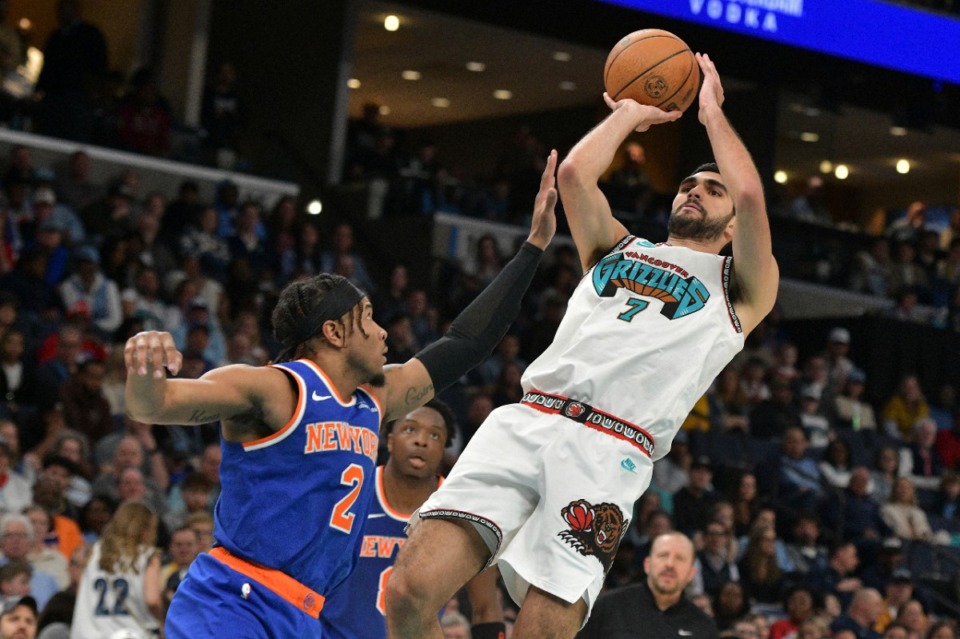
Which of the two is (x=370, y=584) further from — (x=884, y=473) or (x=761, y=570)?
(x=884, y=473)

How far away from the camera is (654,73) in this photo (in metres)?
5.61

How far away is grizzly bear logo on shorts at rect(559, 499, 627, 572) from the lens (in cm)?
491

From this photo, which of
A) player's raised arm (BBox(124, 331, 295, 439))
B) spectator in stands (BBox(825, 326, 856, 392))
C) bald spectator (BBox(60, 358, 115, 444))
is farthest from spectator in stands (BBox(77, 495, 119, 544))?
spectator in stands (BBox(825, 326, 856, 392))

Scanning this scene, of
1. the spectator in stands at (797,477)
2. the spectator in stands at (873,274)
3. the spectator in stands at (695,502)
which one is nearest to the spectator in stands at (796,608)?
the spectator in stands at (695,502)

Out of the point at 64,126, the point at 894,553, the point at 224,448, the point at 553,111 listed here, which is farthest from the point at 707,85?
the point at 553,111

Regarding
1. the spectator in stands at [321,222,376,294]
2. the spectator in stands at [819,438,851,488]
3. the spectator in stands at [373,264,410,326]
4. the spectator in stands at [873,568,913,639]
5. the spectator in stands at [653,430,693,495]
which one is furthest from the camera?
the spectator in stands at [819,438,851,488]

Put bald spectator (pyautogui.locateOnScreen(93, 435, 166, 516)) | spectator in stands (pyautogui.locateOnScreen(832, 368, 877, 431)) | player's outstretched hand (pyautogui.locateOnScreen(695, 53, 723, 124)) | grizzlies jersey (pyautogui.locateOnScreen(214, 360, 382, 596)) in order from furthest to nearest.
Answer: spectator in stands (pyautogui.locateOnScreen(832, 368, 877, 431)), bald spectator (pyautogui.locateOnScreen(93, 435, 166, 516)), player's outstretched hand (pyautogui.locateOnScreen(695, 53, 723, 124)), grizzlies jersey (pyautogui.locateOnScreen(214, 360, 382, 596))

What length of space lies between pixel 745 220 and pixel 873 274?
52.0ft

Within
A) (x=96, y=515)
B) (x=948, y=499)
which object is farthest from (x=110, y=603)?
(x=948, y=499)

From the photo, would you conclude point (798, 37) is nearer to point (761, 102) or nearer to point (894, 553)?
point (761, 102)

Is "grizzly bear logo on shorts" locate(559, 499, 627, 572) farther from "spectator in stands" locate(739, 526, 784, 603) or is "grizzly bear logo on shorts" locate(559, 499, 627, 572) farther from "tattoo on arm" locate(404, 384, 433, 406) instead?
"spectator in stands" locate(739, 526, 784, 603)

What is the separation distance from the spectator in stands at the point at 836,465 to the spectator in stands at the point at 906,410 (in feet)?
6.60

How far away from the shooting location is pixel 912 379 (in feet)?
58.4

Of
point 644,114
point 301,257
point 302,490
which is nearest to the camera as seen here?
point 302,490
